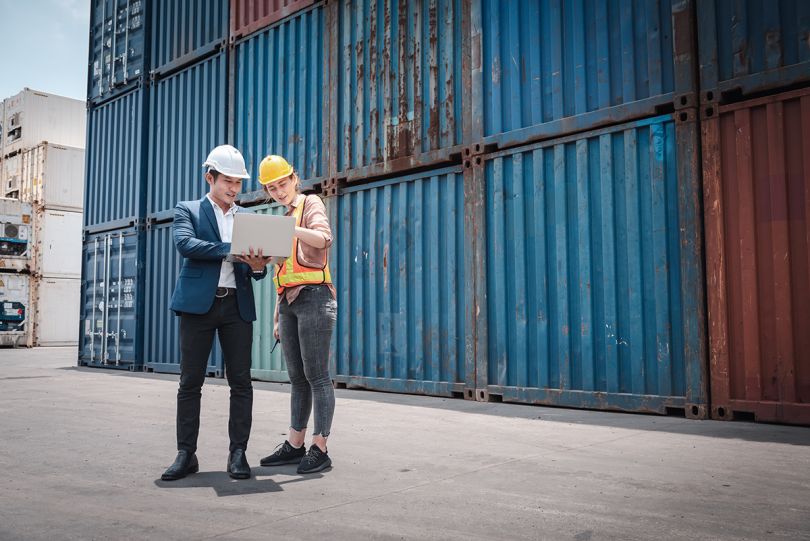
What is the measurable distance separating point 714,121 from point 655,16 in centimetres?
127

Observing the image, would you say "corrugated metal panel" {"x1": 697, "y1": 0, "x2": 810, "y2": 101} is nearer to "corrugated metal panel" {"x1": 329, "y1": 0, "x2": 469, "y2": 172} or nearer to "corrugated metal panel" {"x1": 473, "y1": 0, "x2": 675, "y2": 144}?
"corrugated metal panel" {"x1": 473, "y1": 0, "x2": 675, "y2": 144}

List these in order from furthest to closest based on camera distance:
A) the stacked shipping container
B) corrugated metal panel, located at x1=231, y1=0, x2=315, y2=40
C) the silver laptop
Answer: corrugated metal panel, located at x1=231, y1=0, x2=315, y2=40, the stacked shipping container, the silver laptop

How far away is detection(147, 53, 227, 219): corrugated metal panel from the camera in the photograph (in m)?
11.4

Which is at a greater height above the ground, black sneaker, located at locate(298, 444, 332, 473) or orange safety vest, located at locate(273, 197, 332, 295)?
orange safety vest, located at locate(273, 197, 332, 295)

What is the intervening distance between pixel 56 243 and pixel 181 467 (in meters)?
19.8

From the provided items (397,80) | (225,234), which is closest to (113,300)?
(397,80)

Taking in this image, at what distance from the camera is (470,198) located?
25.6 ft

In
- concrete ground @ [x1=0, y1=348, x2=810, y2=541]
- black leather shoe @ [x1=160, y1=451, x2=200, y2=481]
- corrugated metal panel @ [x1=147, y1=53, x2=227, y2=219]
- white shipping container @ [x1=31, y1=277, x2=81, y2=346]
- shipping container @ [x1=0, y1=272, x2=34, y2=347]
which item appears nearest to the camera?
concrete ground @ [x1=0, y1=348, x2=810, y2=541]

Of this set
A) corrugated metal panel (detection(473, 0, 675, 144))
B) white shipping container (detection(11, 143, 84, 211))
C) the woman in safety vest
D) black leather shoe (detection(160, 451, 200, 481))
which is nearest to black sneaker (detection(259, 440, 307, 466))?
the woman in safety vest

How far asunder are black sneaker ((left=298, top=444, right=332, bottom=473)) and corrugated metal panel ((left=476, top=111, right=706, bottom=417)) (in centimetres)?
347

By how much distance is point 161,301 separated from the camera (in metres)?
12.1

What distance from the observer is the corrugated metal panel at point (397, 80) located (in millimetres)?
8203

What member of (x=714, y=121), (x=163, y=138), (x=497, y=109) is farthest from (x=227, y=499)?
(x=163, y=138)

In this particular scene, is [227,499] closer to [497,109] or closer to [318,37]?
[497,109]
